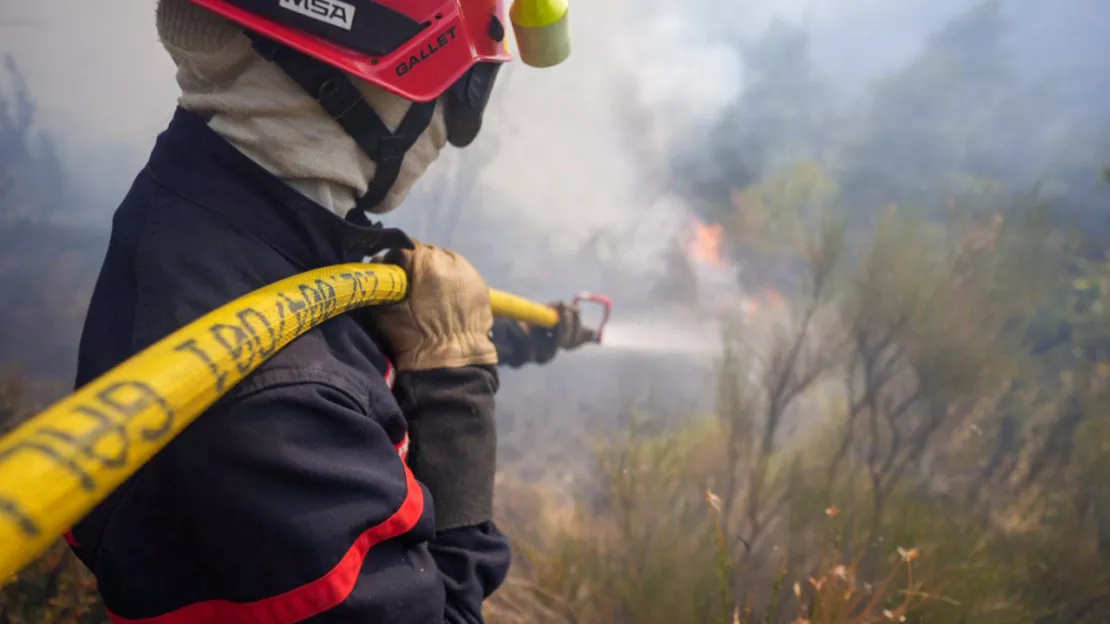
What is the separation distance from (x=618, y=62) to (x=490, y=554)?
16.8 ft

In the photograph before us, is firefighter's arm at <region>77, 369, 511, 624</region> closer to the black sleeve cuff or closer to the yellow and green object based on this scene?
the black sleeve cuff

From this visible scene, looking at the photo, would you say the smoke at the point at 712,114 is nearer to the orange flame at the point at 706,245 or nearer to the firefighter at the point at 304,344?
the orange flame at the point at 706,245

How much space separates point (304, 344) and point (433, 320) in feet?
1.48

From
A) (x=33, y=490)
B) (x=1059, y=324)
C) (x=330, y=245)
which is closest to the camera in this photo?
(x=33, y=490)

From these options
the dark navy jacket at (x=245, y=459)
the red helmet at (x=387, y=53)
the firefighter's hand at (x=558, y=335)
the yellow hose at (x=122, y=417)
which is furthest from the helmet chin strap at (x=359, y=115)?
the firefighter's hand at (x=558, y=335)

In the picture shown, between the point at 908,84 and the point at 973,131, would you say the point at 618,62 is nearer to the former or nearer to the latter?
the point at 908,84

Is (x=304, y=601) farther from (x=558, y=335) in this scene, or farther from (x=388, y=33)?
(x=558, y=335)

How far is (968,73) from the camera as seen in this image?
5.12m

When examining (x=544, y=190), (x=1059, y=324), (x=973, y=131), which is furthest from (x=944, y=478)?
(x=544, y=190)

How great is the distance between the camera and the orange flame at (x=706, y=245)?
217 inches

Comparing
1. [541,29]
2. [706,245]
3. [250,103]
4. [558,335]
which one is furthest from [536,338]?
[706,245]

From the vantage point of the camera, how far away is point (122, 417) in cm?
55

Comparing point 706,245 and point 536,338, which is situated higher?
point 536,338

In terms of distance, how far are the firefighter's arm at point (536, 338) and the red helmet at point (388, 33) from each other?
4.17 ft
